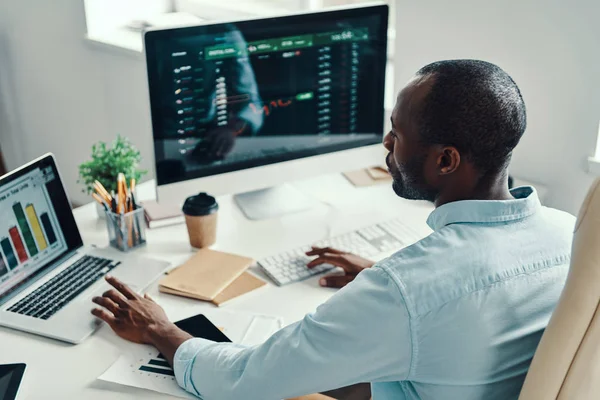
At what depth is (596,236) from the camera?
2.85 ft

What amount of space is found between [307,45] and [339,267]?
52 cm

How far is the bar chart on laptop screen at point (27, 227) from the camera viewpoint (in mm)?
1435

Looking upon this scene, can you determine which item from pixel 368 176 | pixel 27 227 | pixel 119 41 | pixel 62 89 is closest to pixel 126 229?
pixel 27 227

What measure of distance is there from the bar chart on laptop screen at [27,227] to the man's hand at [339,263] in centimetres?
53

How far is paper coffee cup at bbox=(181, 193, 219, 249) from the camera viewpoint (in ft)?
5.35

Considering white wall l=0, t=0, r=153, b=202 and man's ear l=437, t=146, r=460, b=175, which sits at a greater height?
man's ear l=437, t=146, r=460, b=175

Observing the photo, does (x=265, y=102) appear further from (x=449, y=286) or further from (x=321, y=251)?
(x=449, y=286)

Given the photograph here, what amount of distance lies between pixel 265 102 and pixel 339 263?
16.6 inches

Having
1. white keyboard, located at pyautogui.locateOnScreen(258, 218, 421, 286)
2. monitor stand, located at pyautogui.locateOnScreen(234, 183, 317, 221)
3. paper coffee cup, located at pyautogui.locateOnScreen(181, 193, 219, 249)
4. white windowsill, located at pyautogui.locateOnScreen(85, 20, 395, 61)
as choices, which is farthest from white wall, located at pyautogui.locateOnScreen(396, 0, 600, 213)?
white windowsill, located at pyautogui.locateOnScreen(85, 20, 395, 61)

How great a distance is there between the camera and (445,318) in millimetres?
1009

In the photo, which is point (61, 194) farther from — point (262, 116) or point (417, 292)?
point (417, 292)

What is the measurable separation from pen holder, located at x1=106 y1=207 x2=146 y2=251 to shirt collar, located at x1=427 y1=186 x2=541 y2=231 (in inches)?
29.9

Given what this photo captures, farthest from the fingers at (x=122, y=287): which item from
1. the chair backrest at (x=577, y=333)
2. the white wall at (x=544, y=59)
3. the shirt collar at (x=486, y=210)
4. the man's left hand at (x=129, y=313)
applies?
the white wall at (x=544, y=59)

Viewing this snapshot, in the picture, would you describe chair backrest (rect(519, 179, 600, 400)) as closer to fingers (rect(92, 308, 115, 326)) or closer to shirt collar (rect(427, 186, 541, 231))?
shirt collar (rect(427, 186, 541, 231))
